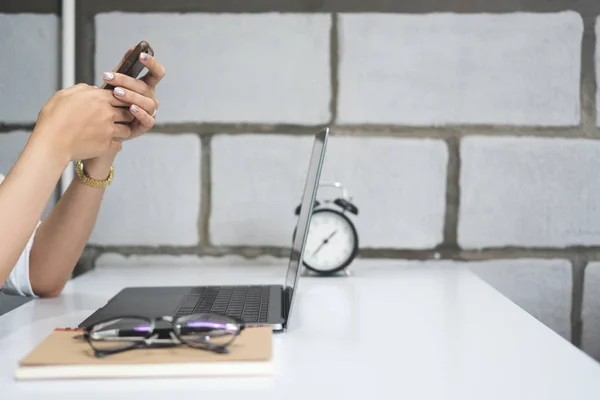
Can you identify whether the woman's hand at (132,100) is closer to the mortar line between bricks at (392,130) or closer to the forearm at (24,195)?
the forearm at (24,195)

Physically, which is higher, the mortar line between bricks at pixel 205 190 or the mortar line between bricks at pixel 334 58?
the mortar line between bricks at pixel 334 58

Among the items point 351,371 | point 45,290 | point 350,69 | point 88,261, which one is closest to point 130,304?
point 45,290

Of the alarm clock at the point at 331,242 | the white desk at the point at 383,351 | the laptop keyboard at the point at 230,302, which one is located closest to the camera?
the white desk at the point at 383,351

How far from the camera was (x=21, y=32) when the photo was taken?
1675 mm

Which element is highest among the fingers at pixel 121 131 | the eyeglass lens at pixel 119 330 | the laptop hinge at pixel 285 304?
the fingers at pixel 121 131

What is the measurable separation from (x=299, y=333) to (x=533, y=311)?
0.96m

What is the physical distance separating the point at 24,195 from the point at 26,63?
881mm

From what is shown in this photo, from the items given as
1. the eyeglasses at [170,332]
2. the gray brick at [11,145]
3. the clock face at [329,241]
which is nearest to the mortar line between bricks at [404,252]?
the clock face at [329,241]

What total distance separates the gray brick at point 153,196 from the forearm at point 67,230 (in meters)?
0.38

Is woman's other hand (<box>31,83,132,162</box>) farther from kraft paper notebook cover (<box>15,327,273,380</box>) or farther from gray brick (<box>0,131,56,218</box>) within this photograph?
gray brick (<box>0,131,56,218</box>)

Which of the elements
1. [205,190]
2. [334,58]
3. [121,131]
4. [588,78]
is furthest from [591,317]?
[121,131]

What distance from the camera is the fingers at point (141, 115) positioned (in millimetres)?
1157

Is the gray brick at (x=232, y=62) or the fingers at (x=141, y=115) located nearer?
the fingers at (x=141, y=115)

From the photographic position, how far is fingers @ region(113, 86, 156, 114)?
44.5 inches
